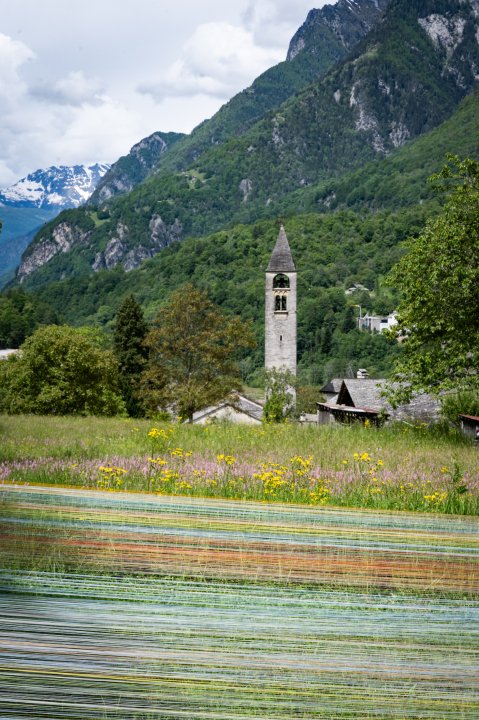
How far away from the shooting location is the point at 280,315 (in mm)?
59406

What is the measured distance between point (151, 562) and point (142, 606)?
43 cm

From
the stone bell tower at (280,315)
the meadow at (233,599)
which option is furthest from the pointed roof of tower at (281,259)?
the meadow at (233,599)

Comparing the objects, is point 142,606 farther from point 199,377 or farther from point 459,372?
point 199,377

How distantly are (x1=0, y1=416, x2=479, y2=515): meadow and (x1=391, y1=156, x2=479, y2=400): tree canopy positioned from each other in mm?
5145

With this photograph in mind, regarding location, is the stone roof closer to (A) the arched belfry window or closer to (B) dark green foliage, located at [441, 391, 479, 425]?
(B) dark green foliage, located at [441, 391, 479, 425]

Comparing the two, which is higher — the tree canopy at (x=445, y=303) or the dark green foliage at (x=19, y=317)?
the dark green foliage at (x=19, y=317)

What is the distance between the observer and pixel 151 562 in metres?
3.72

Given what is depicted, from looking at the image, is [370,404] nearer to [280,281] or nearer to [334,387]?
[280,281]

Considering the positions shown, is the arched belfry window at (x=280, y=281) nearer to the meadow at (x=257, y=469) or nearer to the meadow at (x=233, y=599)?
the meadow at (x=257, y=469)

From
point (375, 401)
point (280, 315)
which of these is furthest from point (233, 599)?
point (280, 315)

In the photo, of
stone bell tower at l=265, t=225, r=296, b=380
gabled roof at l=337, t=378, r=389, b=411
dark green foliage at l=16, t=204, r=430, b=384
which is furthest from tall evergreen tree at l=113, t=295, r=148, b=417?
dark green foliage at l=16, t=204, r=430, b=384

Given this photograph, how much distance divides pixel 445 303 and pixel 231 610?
10140mm

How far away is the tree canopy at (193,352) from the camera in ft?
96.5

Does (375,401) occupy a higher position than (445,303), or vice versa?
(375,401)
